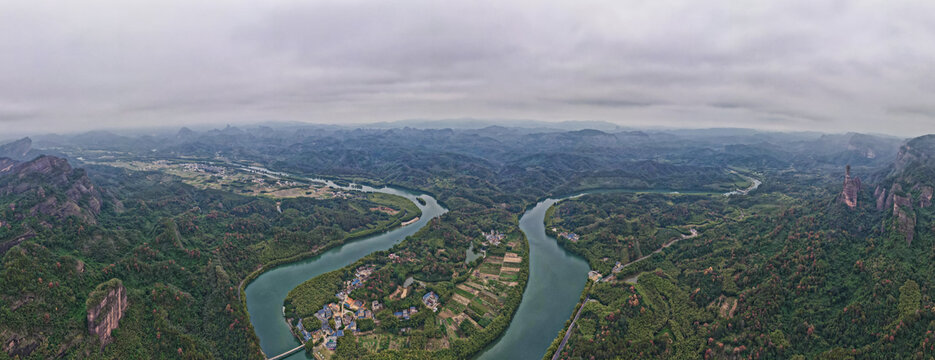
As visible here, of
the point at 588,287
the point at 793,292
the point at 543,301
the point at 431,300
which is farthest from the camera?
the point at 588,287

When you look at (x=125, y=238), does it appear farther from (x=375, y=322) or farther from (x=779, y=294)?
(x=779, y=294)

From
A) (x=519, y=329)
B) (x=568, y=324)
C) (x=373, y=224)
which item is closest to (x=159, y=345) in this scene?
(x=519, y=329)

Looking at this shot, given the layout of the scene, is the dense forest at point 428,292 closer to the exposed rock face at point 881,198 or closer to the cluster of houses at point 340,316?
the cluster of houses at point 340,316

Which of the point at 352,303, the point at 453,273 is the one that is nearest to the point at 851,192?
the point at 453,273

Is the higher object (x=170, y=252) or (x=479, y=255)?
(x=170, y=252)

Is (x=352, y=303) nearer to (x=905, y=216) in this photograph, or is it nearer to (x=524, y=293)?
(x=524, y=293)

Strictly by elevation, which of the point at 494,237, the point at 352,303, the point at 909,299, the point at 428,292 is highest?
the point at 909,299

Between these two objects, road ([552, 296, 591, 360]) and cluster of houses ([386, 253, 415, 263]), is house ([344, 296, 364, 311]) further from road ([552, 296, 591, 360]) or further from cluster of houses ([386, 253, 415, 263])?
road ([552, 296, 591, 360])

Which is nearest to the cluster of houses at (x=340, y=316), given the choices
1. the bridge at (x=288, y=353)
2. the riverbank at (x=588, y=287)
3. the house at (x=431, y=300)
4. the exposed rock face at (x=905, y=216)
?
the bridge at (x=288, y=353)
